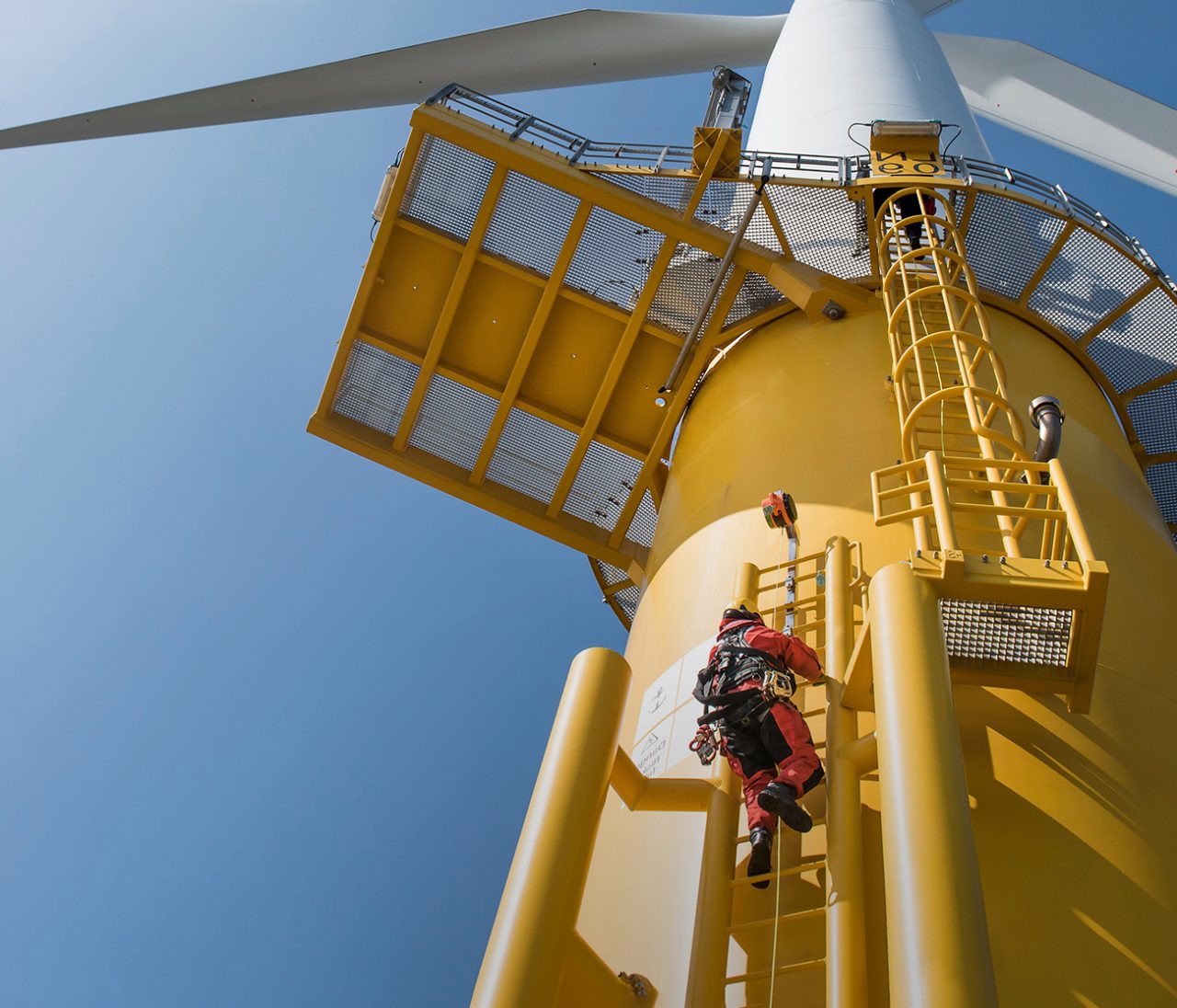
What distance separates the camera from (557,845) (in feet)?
13.3

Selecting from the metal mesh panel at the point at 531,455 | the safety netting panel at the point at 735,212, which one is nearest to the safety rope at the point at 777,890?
the safety netting panel at the point at 735,212

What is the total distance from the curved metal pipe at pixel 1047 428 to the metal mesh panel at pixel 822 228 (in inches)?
175

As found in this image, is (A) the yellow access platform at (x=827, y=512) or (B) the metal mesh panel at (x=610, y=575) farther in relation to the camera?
(B) the metal mesh panel at (x=610, y=575)

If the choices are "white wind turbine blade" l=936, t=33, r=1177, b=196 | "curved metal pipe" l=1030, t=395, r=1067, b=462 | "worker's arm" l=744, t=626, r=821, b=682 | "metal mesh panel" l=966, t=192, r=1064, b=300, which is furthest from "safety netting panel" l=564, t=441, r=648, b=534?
"white wind turbine blade" l=936, t=33, r=1177, b=196

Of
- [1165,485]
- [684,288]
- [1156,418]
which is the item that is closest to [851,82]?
[684,288]

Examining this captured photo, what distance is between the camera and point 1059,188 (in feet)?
33.3

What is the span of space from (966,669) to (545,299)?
705cm

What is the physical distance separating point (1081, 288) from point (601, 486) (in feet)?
17.7

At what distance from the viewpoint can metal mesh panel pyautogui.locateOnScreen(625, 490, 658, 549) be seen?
1229cm

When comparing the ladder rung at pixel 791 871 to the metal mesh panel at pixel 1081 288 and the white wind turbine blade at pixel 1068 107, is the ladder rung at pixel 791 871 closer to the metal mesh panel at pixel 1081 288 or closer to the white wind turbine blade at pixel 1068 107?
the metal mesh panel at pixel 1081 288

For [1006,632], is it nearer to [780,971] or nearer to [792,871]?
[792,871]

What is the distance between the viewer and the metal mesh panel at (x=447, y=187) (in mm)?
10867

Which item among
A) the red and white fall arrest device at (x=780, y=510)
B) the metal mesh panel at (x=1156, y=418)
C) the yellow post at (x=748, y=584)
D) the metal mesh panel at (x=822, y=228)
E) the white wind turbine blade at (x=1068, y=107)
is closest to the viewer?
the yellow post at (x=748, y=584)

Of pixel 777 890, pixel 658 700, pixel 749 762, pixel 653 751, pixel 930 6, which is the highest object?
pixel 930 6
